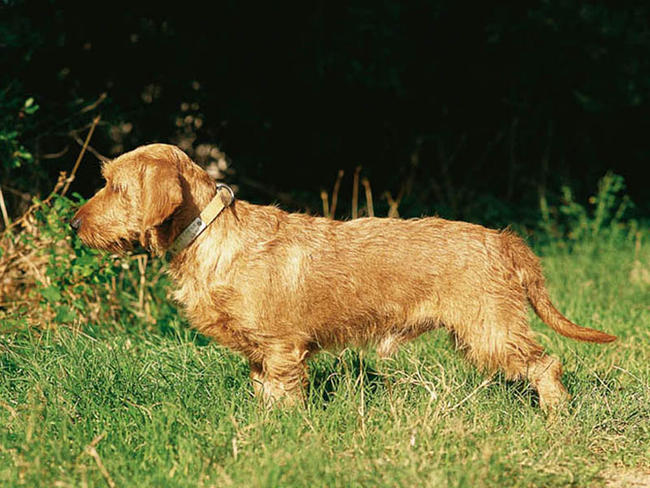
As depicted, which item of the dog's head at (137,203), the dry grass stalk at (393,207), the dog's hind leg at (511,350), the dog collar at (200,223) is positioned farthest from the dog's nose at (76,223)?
the dry grass stalk at (393,207)

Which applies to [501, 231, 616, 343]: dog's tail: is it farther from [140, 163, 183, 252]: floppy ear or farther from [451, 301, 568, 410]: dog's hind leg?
[140, 163, 183, 252]: floppy ear

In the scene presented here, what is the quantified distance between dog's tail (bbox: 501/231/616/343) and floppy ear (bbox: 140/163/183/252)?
188 centimetres

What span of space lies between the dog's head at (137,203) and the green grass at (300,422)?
0.78m

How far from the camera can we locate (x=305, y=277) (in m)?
4.27

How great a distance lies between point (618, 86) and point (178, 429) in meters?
8.66

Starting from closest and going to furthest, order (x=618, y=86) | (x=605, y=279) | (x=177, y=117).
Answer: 1. (x=605, y=279)
2. (x=177, y=117)
3. (x=618, y=86)

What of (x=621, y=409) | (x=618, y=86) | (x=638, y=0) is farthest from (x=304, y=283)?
(x=638, y=0)

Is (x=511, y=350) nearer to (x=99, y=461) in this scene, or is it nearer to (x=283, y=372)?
(x=283, y=372)

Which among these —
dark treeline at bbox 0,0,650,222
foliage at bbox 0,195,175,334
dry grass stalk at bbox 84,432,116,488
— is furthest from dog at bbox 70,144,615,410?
dark treeline at bbox 0,0,650,222

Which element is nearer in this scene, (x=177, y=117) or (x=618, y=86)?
(x=177, y=117)

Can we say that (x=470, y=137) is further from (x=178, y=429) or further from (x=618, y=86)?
Result: (x=178, y=429)

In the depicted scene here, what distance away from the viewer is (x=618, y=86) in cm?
1042

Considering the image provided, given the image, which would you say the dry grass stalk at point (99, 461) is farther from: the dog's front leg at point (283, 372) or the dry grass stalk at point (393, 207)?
the dry grass stalk at point (393, 207)

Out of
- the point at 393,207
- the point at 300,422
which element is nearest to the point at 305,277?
the point at 300,422
